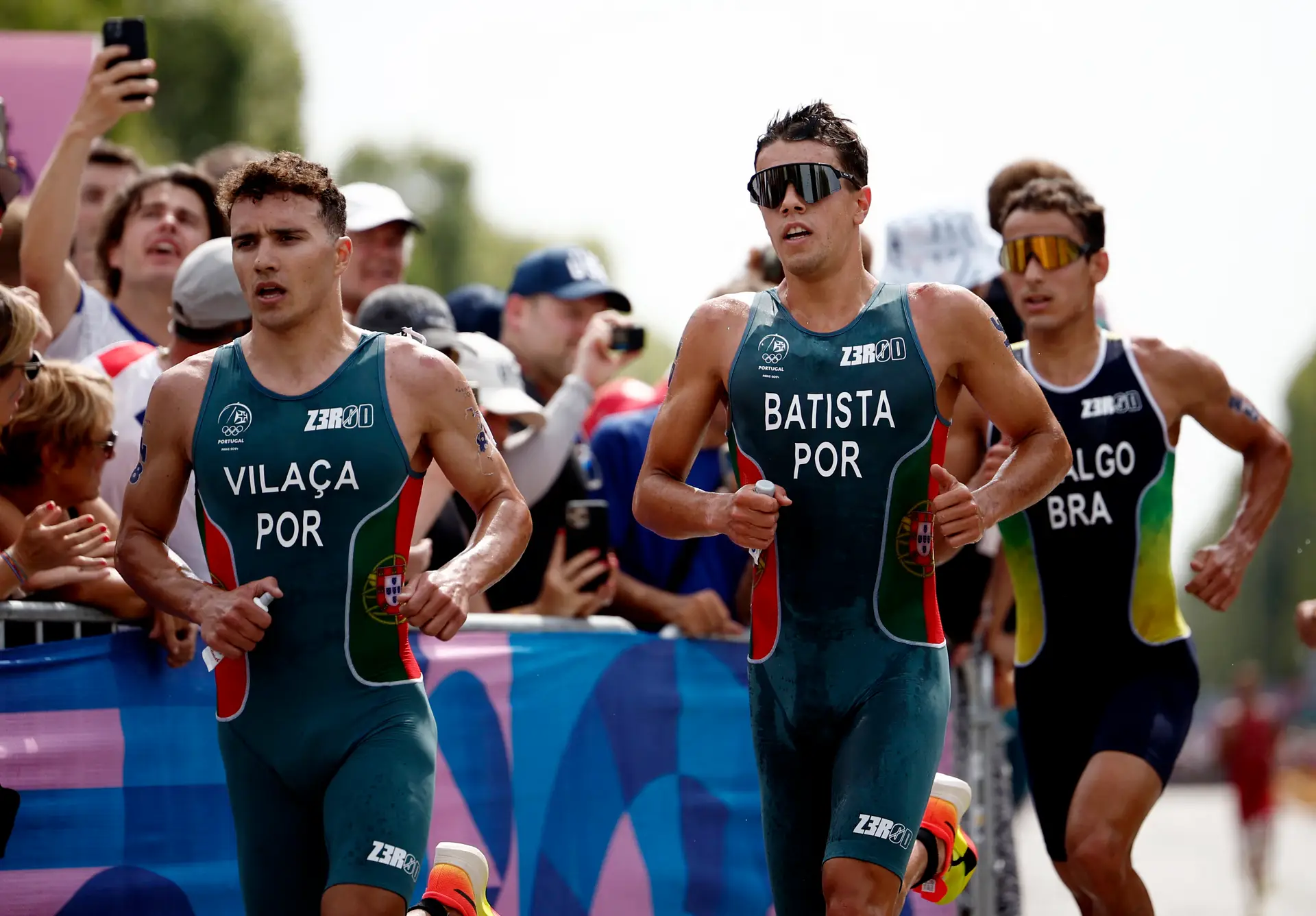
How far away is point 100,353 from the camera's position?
709cm

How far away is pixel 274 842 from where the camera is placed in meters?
5.10

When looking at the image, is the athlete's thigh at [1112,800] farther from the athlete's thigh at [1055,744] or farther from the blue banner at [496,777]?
the blue banner at [496,777]

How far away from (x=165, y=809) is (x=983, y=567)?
388 cm

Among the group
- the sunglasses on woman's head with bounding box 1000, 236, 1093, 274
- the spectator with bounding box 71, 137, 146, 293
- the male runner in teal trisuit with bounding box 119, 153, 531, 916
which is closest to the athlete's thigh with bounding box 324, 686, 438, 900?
the male runner in teal trisuit with bounding box 119, 153, 531, 916

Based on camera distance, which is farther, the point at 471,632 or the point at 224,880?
the point at 471,632

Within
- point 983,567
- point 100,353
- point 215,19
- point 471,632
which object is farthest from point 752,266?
point 215,19

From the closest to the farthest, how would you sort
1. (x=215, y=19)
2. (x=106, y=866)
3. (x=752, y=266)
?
(x=106, y=866), (x=752, y=266), (x=215, y=19)

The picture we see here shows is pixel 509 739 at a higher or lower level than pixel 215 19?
lower

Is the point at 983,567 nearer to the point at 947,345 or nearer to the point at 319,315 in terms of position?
the point at 947,345

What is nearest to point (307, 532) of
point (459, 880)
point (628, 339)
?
point (459, 880)

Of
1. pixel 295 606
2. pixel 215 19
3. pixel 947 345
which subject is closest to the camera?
pixel 295 606

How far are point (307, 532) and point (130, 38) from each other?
10.8 ft

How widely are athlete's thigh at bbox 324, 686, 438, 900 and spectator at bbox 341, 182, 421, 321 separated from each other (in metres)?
3.72

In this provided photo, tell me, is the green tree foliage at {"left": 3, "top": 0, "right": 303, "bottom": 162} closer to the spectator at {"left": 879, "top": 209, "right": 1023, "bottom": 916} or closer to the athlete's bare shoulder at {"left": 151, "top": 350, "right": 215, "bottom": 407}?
the spectator at {"left": 879, "top": 209, "right": 1023, "bottom": 916}
